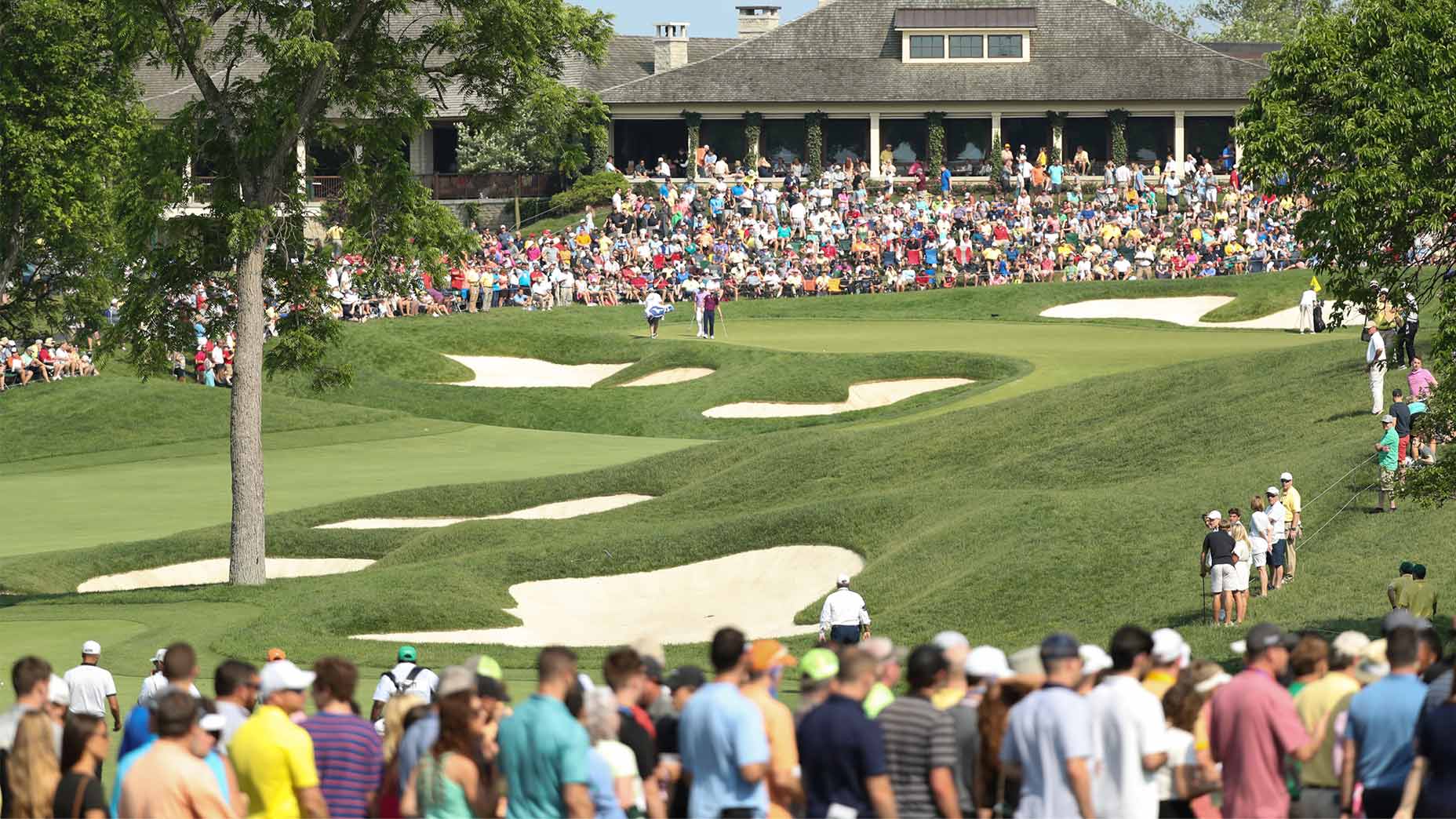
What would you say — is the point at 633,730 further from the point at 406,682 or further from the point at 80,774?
the point at 406,682

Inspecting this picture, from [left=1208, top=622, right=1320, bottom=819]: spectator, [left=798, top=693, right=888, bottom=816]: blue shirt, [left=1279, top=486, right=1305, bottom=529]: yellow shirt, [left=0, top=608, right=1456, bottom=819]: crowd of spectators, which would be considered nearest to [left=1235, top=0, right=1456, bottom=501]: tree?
[left=1279, top=486, right=1305, bottom=529]: yellow shirt

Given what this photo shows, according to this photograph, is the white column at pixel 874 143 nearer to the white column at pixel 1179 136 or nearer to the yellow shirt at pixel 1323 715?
the white column at pixel 1179 136

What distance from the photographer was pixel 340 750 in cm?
1049

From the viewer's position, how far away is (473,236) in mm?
31531

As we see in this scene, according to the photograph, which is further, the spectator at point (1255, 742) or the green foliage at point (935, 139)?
the green foliage at point (935, 139)

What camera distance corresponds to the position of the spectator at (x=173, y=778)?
972 cm

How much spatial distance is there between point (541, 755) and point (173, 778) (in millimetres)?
1832

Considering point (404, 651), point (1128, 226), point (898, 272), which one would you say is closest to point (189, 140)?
point (404, 651)

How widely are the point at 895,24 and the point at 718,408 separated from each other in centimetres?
3647

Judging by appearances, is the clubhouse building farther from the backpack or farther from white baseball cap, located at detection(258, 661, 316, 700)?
white baseball cap, located at detection(258, 661, 316, 700)

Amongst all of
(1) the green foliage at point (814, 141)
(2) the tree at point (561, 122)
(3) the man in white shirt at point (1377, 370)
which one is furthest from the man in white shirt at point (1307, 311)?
(1) the green foliage at point (814, 141)

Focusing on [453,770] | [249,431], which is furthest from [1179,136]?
[453,770]

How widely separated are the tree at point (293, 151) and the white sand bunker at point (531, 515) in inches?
207

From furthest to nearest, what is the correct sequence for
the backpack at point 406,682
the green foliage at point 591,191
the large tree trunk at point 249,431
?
the green foliage at point 591,191 → the large tree trunk at point 249,431 → the backpack at point 406,682
